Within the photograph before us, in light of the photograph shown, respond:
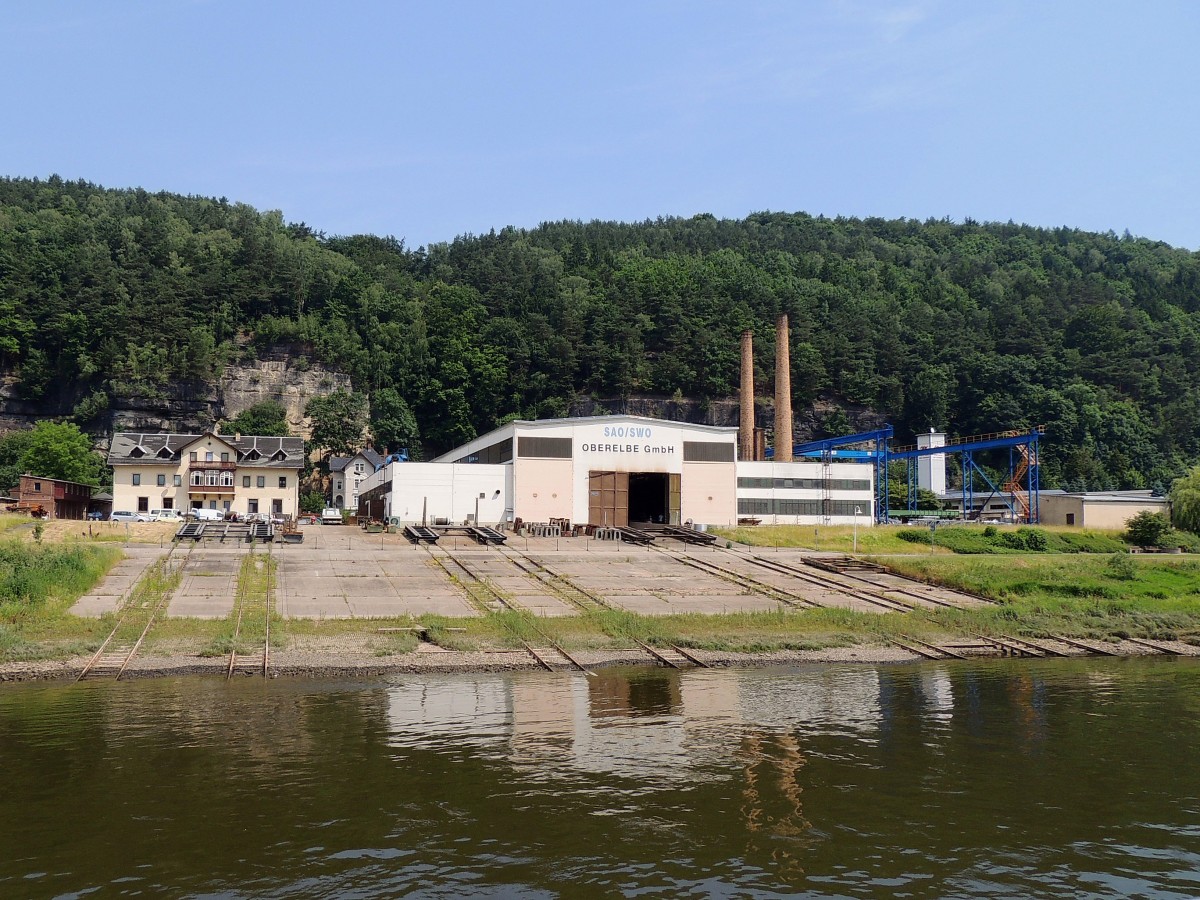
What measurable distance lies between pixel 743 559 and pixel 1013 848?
41700 mm

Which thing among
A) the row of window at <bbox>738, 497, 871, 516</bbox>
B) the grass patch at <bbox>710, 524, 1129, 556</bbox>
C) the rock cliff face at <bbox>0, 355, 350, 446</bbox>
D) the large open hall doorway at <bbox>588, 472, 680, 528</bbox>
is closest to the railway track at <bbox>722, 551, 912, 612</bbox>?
the grass patch at <bbox>710, 524, 1129, 556</bbox>

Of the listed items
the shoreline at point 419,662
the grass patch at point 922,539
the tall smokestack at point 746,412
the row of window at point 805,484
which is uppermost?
the tall smokestack at point 746,412

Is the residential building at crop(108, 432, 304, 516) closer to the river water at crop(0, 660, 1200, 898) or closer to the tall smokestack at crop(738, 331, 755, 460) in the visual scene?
the tall smokestack at crop(738, 331, 755, 460)

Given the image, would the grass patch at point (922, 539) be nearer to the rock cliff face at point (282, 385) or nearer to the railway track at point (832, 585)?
the railway track at point (832, 585)

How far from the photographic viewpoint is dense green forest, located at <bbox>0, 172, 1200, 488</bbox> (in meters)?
144

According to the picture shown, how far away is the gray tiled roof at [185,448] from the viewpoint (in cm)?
8962

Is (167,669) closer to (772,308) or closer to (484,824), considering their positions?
(484,824)

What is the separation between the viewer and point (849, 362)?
162 m

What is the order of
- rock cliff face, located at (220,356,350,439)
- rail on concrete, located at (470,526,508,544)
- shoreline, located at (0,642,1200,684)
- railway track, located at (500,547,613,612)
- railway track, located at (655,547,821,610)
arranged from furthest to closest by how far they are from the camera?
rock cliff face, located at (220,356,350,439) < rail on concrete, located at (470,526,508,544) < railway track, located at (655,547,821,610) < railway track, located at (500,547,613,612) < shoreline, located at (0,642,1200,684)

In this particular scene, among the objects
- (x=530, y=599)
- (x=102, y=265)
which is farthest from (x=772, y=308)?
(x=530, y=599)

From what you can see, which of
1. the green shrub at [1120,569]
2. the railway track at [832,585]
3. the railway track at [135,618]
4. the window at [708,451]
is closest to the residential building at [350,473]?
the window at [708,451]

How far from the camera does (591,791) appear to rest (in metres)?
18.8

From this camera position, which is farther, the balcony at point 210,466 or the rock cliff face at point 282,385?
the rock cliff face at point 282,385

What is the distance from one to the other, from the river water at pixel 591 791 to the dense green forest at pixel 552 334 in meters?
122
